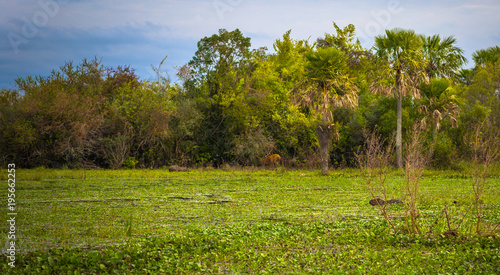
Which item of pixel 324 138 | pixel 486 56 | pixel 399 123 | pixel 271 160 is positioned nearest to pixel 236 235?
pixel 324 138

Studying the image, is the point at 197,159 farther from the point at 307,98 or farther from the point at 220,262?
the point at 220,262

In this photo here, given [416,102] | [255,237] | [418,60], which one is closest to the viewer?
[255,237]

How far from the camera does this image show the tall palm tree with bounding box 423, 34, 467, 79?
29.9 m

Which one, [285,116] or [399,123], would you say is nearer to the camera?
[399,123]

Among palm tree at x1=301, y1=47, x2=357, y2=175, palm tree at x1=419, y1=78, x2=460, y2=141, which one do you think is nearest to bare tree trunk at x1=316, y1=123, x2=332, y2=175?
palm tree at x1=301, y1=47, x2=357, y2=175

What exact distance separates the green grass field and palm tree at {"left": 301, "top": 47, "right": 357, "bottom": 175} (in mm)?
9744

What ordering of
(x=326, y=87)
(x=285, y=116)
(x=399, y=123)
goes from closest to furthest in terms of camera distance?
(x=326, y=87), (x=399, y=123), (x=285, y=116)

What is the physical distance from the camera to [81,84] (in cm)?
2706

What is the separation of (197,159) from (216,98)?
4.30m

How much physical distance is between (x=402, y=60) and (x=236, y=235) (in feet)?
69.6

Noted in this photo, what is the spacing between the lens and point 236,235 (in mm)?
8109

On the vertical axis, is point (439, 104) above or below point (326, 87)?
below

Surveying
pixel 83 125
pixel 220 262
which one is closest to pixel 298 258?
pixel 220 262

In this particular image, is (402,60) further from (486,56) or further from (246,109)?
(486,56)
